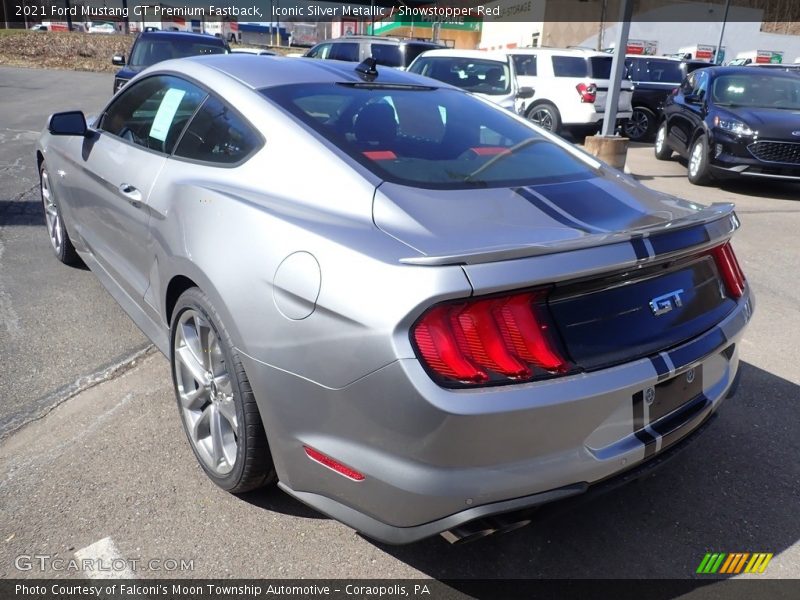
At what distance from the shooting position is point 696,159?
370 inches

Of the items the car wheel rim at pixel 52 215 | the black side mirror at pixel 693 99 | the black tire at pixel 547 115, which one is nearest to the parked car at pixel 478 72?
the black tire at pixel 547 115

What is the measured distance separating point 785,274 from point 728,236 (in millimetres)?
3709

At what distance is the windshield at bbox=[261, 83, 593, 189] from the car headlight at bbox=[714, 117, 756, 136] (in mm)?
6577

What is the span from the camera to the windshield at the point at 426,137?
245 centimetres

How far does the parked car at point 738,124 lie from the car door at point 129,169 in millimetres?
7627

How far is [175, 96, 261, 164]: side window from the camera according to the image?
8.58 feet

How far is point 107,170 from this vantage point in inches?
136

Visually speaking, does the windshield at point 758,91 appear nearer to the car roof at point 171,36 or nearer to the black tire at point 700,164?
the black tire at point 700,164

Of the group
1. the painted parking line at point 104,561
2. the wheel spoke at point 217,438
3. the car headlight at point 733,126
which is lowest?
the painted parking line at point 104,561

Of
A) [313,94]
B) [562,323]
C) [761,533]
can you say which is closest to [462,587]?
[562,323]

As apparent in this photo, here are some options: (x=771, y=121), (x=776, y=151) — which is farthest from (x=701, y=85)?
(x=776, y=151)

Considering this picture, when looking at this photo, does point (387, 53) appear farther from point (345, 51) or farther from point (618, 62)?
point (618, 62)

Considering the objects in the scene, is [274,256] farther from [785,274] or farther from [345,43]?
[345,43]

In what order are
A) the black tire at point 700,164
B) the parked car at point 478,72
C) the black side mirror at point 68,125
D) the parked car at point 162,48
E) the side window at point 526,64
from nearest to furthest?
the black side mirror at point 68,125 → the black tire at point 700,164 → the parked car at point 478,72 → the parked car at point 162,48 → the side window at point 526,64
